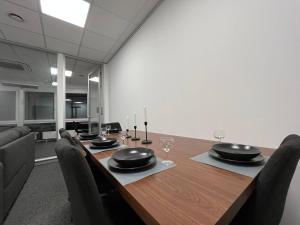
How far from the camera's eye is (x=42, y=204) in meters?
1.65

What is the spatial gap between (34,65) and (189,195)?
17.7 feet

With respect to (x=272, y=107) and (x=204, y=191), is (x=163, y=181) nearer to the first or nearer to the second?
(x=204, y=191)

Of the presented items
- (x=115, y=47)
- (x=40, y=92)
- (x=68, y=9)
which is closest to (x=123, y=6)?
(x=68, y=9)

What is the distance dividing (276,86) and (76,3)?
263 cm

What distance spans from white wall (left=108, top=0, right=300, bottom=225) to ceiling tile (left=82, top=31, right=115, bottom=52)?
1101 millimetres

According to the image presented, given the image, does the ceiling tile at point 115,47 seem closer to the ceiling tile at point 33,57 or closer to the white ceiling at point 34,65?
the white ceiling at point 34,65

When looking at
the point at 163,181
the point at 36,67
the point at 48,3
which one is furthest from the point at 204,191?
the point at 36,67

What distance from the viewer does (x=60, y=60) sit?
11.1 ft

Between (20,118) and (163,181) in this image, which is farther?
(20,118)

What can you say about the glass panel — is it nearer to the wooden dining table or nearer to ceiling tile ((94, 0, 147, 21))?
ceiling tile ((94, 0, 147, 21))

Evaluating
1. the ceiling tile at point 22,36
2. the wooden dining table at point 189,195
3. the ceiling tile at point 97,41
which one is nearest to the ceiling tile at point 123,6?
the ceiling tile at point 97,41

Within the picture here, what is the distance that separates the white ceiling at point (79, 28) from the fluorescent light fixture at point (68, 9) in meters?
0.08

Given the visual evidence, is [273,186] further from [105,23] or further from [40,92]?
[40,92]

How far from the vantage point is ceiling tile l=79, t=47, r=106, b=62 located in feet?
10.9
